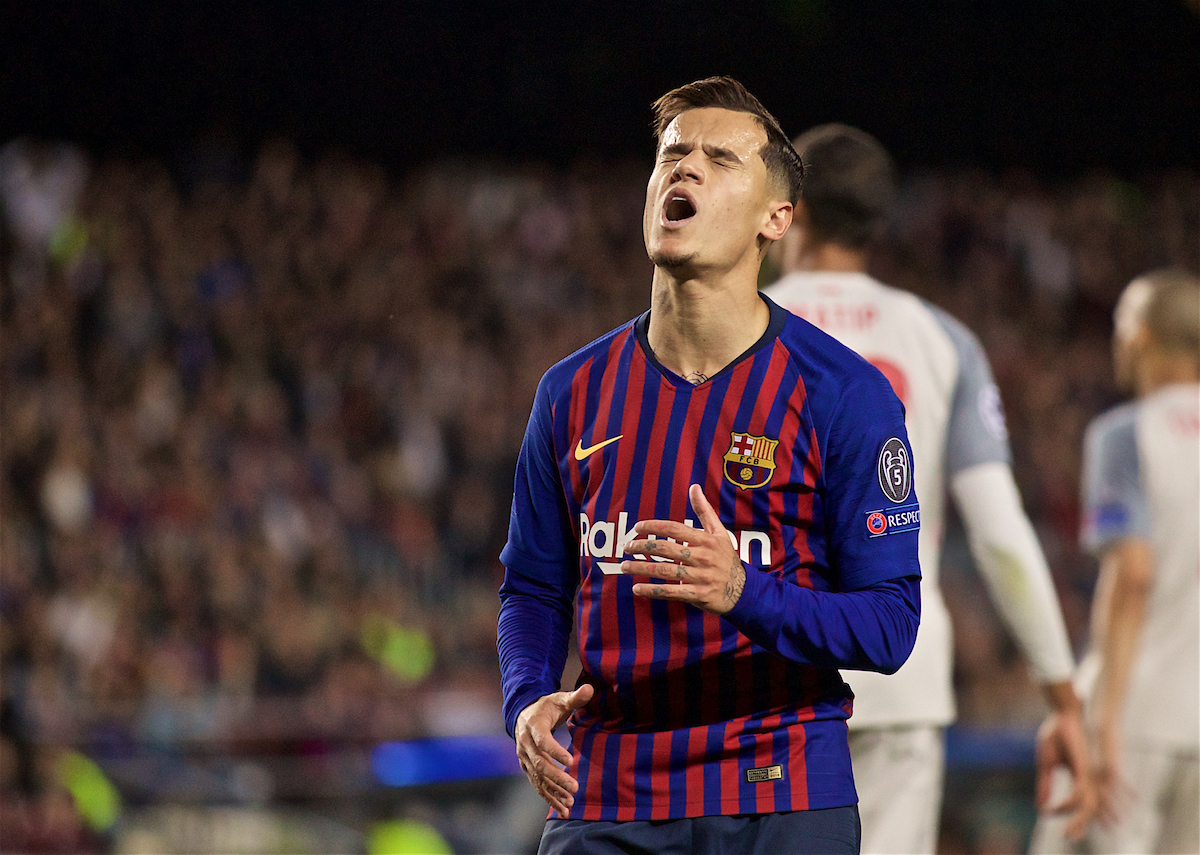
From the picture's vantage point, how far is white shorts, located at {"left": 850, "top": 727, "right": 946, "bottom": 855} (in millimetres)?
2988

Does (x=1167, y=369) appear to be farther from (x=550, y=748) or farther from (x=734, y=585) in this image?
(x=550, y=748)

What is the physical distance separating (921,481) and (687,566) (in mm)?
1520

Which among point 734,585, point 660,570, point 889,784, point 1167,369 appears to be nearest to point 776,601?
point 734,585

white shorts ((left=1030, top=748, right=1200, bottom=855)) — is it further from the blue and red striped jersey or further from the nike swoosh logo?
the nike swoosh logo

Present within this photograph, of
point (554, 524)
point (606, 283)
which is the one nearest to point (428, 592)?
point (606, 283)

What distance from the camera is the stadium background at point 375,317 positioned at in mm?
6371

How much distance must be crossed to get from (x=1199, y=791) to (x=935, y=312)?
60.1 inches

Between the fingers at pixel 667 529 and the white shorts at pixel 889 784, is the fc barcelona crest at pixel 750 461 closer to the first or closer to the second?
the fingers at pixel 667 529

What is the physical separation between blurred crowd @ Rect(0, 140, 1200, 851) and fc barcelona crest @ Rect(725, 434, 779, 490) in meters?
4.83

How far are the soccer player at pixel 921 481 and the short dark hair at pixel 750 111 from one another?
87 cm

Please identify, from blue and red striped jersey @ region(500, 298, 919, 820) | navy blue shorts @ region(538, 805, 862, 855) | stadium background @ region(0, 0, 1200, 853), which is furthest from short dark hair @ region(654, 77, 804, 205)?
stadium background @ region(0, 0, 1200, 853)

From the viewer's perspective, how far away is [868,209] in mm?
3232

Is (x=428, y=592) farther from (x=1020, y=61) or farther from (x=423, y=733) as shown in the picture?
(x=1020, y=61)

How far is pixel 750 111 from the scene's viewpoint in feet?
7.23
